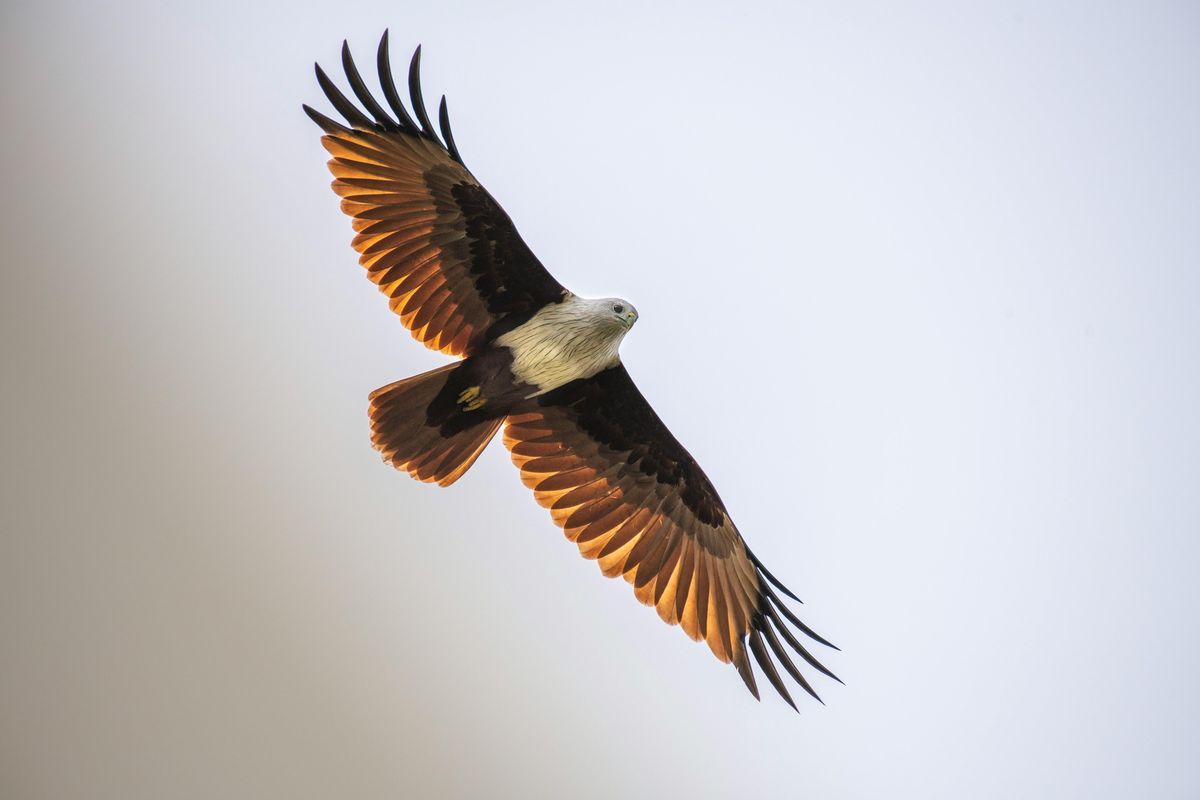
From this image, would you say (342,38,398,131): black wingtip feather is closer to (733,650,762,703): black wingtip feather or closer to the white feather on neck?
the white feather on neck

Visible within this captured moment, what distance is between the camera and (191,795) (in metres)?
3.01

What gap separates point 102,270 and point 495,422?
1327 millimetres

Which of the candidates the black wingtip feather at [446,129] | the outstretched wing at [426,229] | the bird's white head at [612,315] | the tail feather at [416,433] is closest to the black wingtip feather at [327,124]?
the outstretched wing at [426,229]

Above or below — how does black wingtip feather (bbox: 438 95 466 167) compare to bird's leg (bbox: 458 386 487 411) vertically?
above

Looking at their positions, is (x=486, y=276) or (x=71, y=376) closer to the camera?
(x=486, y=276)

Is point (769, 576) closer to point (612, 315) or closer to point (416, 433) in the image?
point (612, 315)

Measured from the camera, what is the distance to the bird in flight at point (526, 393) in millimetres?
2781

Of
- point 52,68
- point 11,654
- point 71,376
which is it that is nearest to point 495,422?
point 71,376

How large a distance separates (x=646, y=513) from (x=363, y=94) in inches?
56.4

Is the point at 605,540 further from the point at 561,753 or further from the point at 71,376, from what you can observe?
the point at 71,376

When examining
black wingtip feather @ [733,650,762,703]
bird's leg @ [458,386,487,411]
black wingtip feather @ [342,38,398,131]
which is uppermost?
black wingtip feather @ [342,38,398,131]

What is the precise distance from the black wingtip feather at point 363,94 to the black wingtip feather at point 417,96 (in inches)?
3.3

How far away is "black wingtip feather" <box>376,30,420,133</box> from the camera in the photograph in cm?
258

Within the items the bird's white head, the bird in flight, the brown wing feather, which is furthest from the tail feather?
the bird's white head
